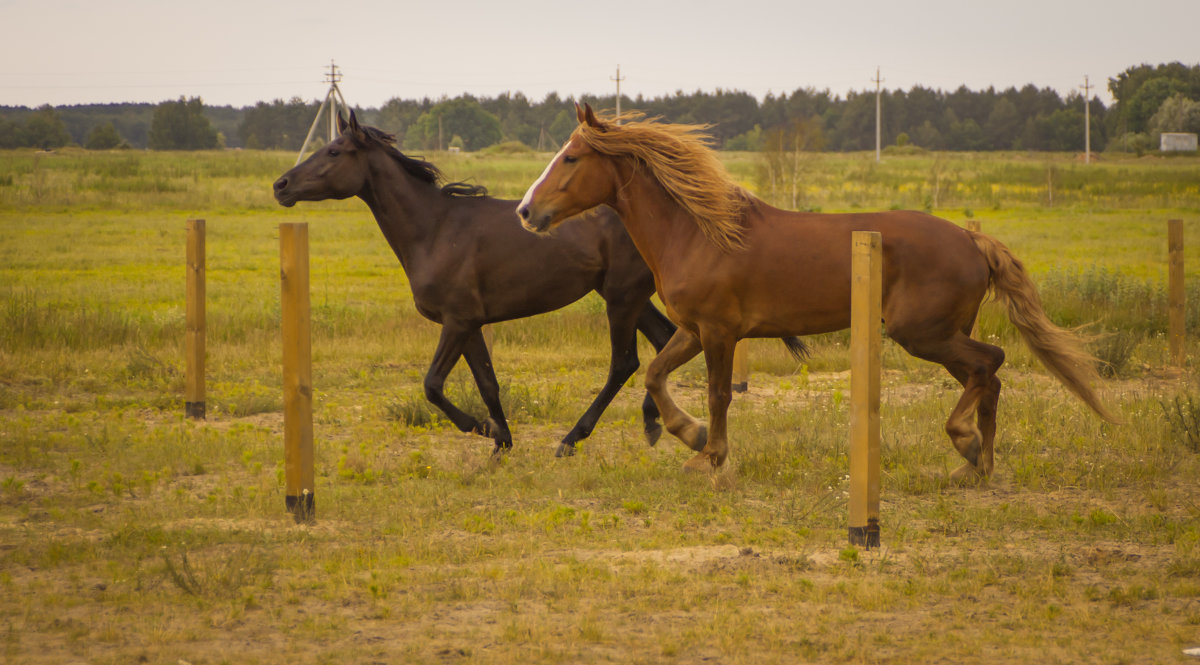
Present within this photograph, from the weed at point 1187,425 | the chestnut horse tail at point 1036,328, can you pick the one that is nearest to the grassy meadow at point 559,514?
the weed at point 1187,425

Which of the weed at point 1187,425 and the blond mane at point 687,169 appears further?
the weed at point 1187,425

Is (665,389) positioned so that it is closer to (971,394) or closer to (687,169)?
(687,169)

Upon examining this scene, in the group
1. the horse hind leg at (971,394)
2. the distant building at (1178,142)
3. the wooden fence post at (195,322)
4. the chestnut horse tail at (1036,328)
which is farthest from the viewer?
the distant building at (1178,142)

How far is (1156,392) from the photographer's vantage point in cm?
927

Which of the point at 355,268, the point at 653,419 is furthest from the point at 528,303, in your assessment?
the point at 355,268

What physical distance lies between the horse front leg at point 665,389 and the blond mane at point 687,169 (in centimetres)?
77

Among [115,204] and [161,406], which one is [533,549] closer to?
[161,406]

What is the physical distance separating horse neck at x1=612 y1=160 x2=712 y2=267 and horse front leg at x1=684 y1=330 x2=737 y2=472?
0.63m

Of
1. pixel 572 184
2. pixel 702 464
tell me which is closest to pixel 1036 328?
pixel 702 464

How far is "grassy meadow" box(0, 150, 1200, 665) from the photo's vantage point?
4250 mm

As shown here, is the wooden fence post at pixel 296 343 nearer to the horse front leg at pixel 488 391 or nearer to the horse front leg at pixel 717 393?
the horse front leg at pixel 488 391

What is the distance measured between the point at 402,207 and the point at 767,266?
9.50 ft

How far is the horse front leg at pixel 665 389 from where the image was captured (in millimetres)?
6820

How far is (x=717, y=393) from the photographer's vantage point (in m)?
6.52
